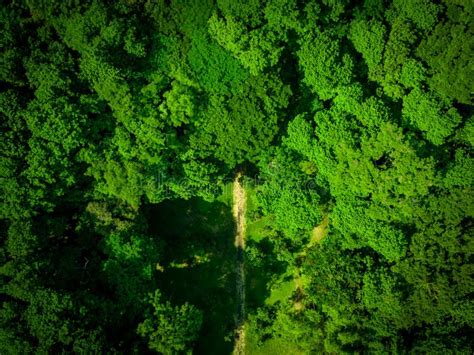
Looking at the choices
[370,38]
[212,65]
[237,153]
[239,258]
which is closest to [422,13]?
[370,38]

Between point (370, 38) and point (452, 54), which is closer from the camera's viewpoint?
point (452, 54)

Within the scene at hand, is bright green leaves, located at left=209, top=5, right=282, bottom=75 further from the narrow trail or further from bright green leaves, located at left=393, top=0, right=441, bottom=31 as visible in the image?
the narrow trail

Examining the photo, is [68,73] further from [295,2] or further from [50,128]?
[295,2]

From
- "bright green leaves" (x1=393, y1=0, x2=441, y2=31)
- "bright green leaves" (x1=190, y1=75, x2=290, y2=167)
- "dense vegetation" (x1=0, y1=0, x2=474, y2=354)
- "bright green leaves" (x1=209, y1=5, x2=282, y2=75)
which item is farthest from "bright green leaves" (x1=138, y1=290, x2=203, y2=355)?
"bright green leaves" (x1=393, y1=0, x2=441, y2=31)

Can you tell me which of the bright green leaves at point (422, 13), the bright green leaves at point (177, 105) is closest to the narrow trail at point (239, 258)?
the bright green leaves at point (177, 105)

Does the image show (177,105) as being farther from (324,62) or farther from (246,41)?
(324,62)

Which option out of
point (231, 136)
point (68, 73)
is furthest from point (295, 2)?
point (68, 73)
